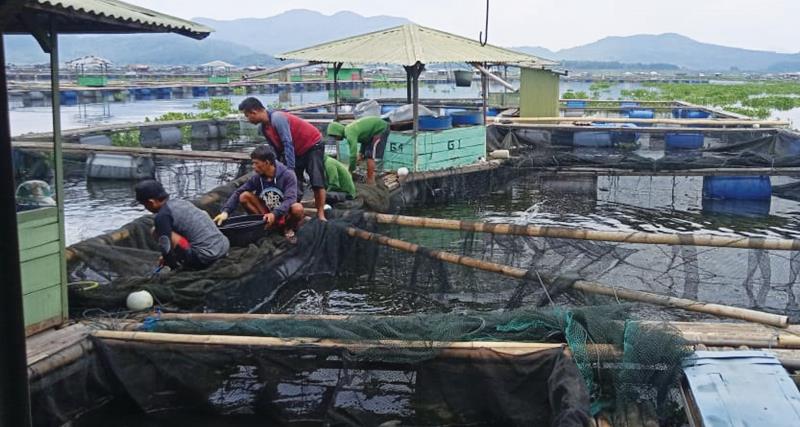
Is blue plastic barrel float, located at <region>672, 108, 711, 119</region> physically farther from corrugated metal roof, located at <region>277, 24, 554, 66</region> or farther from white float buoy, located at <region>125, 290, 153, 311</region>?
white float buoy, located at <region>125, 290, 153, 311</region>

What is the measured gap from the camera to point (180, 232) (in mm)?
5930

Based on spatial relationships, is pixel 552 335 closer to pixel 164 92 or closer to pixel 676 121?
pixel 676 121

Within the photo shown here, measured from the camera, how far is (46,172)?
503cm

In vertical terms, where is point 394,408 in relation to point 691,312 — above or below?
below

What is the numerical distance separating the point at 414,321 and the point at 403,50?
318 inches

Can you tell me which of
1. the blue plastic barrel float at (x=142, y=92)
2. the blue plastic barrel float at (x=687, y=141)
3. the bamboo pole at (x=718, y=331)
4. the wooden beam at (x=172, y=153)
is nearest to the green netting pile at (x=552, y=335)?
the bamboo pole at (x=718, y=331)

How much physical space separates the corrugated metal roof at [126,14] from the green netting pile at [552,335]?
2.03 metres

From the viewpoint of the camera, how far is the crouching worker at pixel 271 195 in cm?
710

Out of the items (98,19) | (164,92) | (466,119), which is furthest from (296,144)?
(164,92)

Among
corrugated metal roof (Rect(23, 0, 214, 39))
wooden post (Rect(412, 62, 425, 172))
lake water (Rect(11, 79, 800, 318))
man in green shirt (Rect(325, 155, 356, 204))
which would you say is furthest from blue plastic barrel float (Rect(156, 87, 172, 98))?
corrugated metal roof (Rect(23, 0, 214, 39))

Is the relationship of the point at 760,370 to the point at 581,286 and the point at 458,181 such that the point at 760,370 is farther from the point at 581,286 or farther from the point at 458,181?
the point at 458,181

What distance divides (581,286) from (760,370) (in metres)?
1.75

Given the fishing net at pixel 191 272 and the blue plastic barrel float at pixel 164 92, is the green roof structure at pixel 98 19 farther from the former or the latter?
the blue plastic barrel float at pixel 164 92

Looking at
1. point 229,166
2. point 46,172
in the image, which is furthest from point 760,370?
point 229,166
